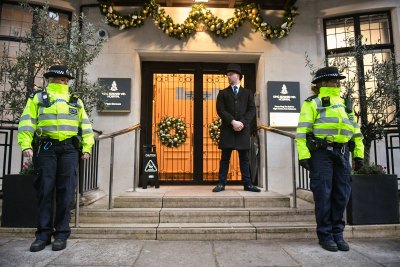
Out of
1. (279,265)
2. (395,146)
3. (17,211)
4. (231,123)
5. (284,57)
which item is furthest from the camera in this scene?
(284,57)

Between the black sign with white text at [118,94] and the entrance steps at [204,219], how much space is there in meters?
2.20

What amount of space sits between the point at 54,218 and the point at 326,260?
320cm

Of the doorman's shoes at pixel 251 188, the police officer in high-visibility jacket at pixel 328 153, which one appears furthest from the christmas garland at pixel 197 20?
the police officer in high-visibility jacket at pixel 328 153

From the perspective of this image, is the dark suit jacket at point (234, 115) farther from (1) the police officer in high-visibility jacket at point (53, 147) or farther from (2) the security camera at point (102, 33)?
(2) the security camera at point (102, 33)

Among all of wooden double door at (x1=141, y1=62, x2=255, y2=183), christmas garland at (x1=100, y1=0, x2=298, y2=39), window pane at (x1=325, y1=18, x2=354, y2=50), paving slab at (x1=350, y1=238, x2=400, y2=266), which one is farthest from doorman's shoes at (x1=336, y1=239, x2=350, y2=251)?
window pane at (x1=325, y1=18, x2=354, y2=50)

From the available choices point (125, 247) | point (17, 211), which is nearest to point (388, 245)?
point (125, 247)

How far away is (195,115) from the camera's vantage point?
7.35m

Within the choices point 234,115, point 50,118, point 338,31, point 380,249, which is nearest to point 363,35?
point 338,31

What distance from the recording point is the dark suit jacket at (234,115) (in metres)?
5.45

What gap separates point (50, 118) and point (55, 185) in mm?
794

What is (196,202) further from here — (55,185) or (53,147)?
(53,147)

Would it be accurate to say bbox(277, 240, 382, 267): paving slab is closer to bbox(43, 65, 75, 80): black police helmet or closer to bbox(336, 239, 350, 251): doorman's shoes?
bbox(336, 239, 350, 251): doorman's shoes

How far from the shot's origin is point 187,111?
7.38 meters

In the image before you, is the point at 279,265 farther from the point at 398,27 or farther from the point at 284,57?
the point at 398,27
